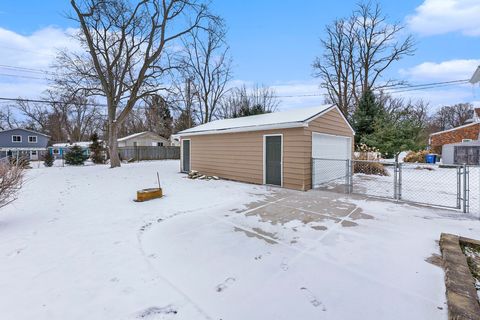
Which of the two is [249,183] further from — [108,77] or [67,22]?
[67,22]

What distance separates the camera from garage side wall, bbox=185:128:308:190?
292 inches

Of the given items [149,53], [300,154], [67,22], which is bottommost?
[300,154]

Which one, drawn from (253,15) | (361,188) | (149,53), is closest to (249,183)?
(361,188)

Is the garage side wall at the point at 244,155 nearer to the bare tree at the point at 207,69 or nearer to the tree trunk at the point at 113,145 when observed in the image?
the tree trunk at the point at 113,145

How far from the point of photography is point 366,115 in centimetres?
1596

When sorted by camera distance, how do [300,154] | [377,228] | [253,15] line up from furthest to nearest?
[253,15]
[300,154]
[377,228]

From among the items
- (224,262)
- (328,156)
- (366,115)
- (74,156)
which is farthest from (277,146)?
(74,156)

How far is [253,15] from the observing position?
39.7 ft

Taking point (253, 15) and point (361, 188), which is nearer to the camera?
point (361, 188)

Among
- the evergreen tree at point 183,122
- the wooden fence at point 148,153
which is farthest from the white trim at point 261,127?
the evergreen tree at point 183,122

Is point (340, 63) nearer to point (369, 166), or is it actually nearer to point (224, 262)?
point (369, 166)

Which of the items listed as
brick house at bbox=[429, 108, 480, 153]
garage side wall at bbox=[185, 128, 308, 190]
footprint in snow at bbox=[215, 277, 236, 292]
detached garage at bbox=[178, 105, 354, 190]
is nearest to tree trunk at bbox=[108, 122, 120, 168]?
garage side wall at bbox=[185, 128, 308, 190]

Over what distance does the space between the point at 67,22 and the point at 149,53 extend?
198 inches

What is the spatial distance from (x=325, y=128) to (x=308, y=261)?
6.47 m
